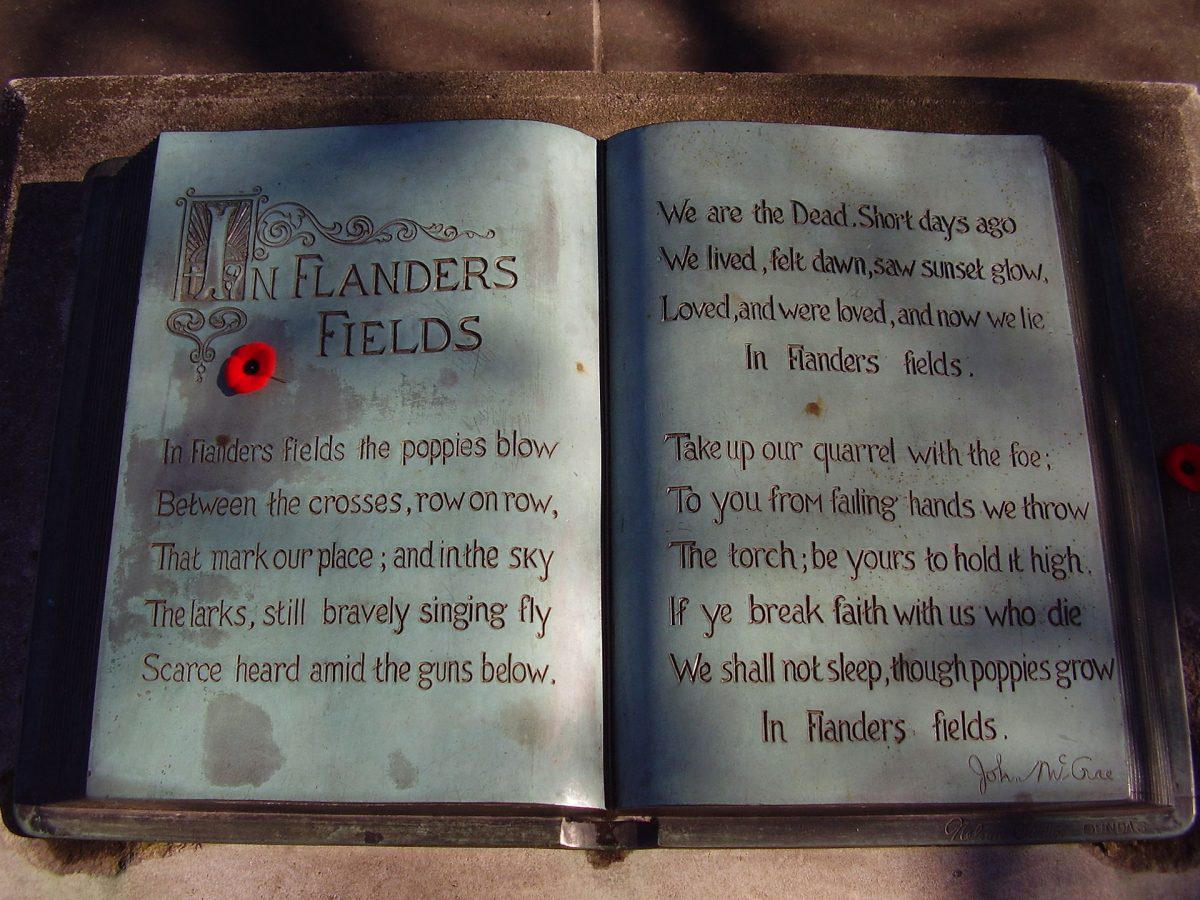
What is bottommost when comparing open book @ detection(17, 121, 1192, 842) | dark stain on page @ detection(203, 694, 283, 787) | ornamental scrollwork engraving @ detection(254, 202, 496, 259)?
dark stain on page @ detection(203, 694, 283, 787)

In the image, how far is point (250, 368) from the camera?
80.7 inches

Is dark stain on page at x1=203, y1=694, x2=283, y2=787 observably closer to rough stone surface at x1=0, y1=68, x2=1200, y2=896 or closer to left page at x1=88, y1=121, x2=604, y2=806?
left page at x1=88, y1=121, x2=604, y2=806

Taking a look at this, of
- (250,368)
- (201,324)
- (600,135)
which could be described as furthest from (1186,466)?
(201,324)

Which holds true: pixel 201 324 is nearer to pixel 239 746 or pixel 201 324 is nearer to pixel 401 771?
pixel 239 746

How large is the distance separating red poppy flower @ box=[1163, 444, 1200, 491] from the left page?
58.6 inches

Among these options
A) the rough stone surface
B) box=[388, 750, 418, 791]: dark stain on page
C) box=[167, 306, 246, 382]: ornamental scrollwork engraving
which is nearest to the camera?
box=[388, 750, 418, 791]: dark stain on page

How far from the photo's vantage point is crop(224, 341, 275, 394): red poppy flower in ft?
6.70

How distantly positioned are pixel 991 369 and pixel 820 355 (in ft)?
1.43

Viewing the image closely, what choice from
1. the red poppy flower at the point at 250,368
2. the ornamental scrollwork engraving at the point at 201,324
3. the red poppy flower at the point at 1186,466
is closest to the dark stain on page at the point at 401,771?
the red poppy flower at the point at 250,368

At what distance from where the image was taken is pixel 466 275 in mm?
2092

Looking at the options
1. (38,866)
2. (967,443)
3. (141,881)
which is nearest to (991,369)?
(967,443)
